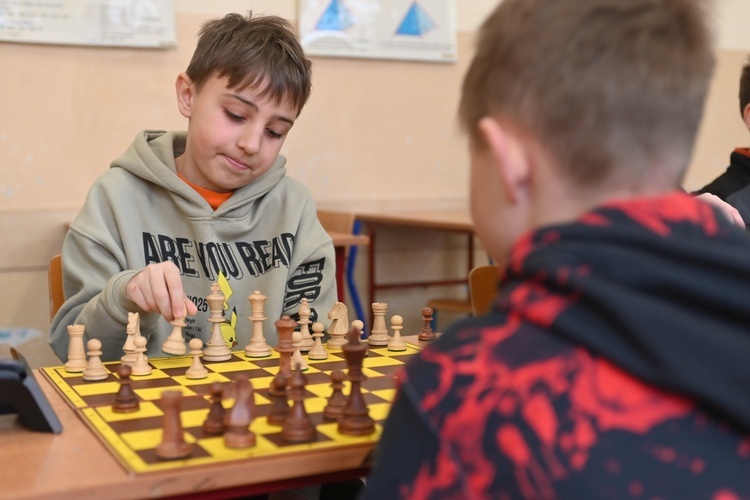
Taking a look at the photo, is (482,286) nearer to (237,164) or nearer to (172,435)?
(237,164)

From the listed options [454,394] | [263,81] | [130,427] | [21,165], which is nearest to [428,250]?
[21,165]

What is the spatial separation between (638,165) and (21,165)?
333 centimetres

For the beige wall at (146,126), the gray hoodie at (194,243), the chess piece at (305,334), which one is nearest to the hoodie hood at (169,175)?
the gray hoodie at (194,243)

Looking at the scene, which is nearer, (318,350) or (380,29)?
(318,350)

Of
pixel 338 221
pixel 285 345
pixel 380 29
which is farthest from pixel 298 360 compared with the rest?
pixel 380 29

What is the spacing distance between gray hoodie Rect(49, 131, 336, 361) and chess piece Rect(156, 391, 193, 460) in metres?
0.78

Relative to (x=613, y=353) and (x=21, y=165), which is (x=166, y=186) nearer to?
(x=613, y=353)

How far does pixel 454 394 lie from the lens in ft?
2.74

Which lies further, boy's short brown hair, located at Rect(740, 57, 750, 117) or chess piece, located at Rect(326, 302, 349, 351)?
boy's short brown hair, located at Rect(740, 57, 750, 117)

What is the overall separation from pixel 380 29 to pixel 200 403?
3399 mm

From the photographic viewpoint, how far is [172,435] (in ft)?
3.66

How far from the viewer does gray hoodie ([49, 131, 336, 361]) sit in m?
2.03

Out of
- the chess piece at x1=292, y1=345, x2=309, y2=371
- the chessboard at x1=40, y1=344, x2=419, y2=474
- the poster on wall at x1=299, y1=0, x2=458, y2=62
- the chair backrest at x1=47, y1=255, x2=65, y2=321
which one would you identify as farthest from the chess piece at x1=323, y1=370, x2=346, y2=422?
the poster on wall at x1=299, y1=0, x2=458, y2=62

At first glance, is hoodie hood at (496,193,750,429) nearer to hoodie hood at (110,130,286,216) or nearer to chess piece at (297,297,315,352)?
chess piece at (297,297,315,352)
